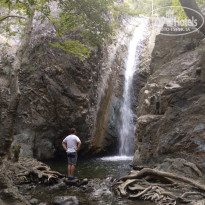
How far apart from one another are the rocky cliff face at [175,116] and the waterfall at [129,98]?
6.70 metres

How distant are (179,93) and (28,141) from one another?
402 inches

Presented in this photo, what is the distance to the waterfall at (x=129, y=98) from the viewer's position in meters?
18.7

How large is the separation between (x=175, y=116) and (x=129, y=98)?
11435 mm

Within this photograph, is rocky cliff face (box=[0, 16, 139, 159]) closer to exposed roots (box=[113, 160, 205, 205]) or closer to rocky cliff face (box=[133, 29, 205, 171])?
rocky cliff face (box=[133, 29, 205, 171])

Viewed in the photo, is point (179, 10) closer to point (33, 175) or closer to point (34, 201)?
point (33, 175)

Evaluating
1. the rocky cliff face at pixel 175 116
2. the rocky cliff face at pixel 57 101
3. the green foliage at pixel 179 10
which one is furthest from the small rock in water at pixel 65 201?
the green foliage at pixel 179 10

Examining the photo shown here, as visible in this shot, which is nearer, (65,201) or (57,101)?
(65,201)

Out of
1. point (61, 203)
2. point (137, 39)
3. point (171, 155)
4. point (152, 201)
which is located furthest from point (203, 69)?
point (137, 39)

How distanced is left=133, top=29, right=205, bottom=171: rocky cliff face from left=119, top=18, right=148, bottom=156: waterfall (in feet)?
22.0

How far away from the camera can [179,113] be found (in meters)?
9.17

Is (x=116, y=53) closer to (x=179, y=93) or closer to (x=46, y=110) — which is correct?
(x=46, y=110)

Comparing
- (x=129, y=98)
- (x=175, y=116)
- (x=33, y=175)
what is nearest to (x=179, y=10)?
(x=129, y=98)

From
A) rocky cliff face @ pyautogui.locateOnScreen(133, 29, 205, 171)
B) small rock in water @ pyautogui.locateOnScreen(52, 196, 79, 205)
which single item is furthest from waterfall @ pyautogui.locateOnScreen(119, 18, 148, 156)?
small rock in water @ pyautogui.locateOnScreen(52, 196, 79, 205)

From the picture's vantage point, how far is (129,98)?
20625 millimetres
